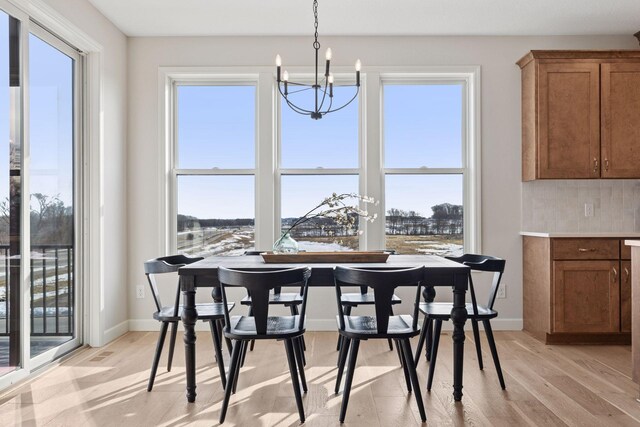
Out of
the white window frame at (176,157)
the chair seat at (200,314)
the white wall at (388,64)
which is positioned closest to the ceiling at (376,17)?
the white wall at (388,64)

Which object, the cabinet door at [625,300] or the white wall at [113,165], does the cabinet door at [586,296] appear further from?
the white wall at [113,165]

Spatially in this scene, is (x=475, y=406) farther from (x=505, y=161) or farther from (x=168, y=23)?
(x=168, y=23)

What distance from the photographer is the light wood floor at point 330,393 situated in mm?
2576

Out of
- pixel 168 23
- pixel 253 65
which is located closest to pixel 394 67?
pixel 253 65

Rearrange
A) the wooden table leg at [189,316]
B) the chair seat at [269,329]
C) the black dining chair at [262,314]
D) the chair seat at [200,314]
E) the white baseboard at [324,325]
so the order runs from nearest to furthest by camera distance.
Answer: the black dining chair at [262,314] → the chair seat at [269,329] → the wooden table leg at [189,316] → the chair seat at [200,314] → the white baseboard at [324,325]

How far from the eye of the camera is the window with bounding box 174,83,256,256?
4801 millimetres

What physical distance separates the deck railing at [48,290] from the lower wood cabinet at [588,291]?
3819mm

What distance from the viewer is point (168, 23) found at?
4379 mm

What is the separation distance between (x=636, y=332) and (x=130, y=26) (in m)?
4.49

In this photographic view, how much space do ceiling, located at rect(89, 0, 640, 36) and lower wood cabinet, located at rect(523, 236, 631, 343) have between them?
6.18 ft

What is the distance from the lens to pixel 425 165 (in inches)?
190

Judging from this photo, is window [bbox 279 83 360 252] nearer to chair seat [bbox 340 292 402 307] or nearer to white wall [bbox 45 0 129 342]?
chair seat [bbox 340 292 402 307]

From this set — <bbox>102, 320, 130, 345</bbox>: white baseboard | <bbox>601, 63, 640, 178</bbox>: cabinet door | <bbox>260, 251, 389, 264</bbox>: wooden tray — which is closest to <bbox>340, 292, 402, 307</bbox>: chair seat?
<bbox>260, 251, 389, 264</bbox>: wooden tray

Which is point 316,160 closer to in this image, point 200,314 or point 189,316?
point 200,314
